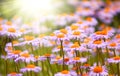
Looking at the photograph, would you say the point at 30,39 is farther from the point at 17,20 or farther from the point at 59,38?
the point at 17,20

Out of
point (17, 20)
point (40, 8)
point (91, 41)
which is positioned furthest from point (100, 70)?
point (40, 8)

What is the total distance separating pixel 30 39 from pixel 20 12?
439 cm

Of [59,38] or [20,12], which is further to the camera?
[20,12]

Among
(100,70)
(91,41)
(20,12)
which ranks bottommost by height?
(100,70)

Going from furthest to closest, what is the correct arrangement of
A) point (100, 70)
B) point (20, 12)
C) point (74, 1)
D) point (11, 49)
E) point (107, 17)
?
point (74, 1), point (20, 12), point (107, 17), point (11, 49), point (100, 70)

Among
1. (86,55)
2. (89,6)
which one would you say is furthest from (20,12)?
(86,55)

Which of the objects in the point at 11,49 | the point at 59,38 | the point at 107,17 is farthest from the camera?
the point at 107,17

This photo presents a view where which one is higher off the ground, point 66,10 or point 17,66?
point 66,10

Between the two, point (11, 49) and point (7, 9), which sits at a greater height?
point (7, 9)

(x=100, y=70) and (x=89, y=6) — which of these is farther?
(x=89, y=6)

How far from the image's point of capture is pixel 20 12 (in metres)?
8.55

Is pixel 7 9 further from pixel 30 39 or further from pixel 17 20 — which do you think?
pixel 30 39

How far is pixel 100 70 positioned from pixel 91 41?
488 mm

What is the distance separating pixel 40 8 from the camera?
28.2ft
